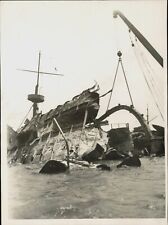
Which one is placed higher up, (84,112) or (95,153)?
(84,112)

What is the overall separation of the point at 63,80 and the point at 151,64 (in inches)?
14.0

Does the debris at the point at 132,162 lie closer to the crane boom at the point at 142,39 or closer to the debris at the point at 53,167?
the debris at the point at 53,167

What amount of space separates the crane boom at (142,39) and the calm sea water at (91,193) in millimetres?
396

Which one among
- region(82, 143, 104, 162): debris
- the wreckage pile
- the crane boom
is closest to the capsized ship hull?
the wreckage pile

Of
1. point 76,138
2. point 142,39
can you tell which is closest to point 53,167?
point 76,138

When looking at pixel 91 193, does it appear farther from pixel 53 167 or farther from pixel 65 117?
pixel 65 117

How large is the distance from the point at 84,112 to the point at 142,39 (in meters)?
0.37

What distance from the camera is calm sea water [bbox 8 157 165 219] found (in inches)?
53.9

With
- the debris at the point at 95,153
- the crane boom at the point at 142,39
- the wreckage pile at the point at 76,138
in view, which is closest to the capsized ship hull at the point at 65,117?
the wreckage pile at the point at 76,138

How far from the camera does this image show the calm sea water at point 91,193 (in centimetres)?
137

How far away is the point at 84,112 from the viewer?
146 centimetres

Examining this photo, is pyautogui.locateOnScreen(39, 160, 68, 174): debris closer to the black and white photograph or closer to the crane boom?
the black and white photograph

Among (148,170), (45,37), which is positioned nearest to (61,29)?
(45,37)

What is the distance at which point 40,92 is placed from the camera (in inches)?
57.4
